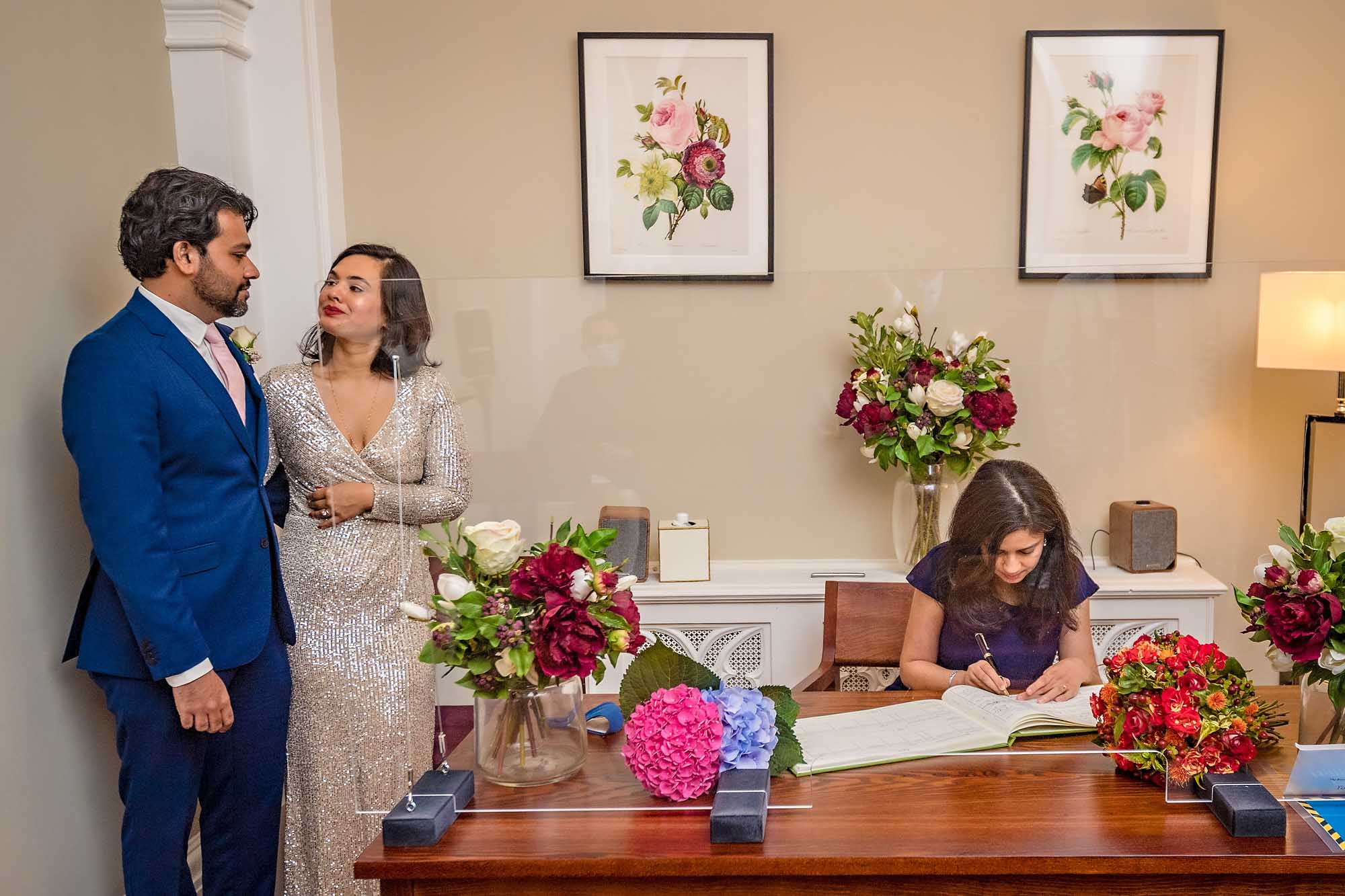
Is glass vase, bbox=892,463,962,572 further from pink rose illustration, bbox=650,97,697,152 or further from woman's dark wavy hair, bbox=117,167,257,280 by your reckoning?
pink rose illustration, bbox=650,97,697,152

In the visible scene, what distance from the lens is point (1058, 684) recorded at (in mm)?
1870

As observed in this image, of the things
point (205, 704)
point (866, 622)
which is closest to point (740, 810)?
point (866, 622)

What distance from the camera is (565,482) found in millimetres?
1878

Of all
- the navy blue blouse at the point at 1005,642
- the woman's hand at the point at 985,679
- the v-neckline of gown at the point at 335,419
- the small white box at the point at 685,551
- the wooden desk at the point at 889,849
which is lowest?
the wooden desk at the point at 889,849

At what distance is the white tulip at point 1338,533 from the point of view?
162cm

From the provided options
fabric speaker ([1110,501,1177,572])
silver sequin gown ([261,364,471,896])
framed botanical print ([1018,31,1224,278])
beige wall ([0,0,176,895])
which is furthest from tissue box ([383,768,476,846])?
framed botanical print ([1018,31,1224,278])

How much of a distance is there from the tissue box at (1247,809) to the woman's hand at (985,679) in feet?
1.36

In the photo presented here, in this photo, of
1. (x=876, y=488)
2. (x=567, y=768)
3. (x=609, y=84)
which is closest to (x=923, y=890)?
(x=567, y=768)

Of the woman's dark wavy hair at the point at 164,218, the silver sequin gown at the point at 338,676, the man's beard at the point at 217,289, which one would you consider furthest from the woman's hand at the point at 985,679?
the woman's dark wavy hair at the point at 164,218

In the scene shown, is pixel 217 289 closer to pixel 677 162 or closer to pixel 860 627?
pixel 860 627

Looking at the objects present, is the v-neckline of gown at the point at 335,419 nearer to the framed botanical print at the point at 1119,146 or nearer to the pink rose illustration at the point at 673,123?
the pink rose illustration at the point at 673,123

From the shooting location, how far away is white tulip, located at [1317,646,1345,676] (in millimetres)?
1585

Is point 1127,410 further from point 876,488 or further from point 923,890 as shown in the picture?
point 923,890

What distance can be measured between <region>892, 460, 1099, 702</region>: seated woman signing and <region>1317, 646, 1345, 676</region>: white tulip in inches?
16.1
